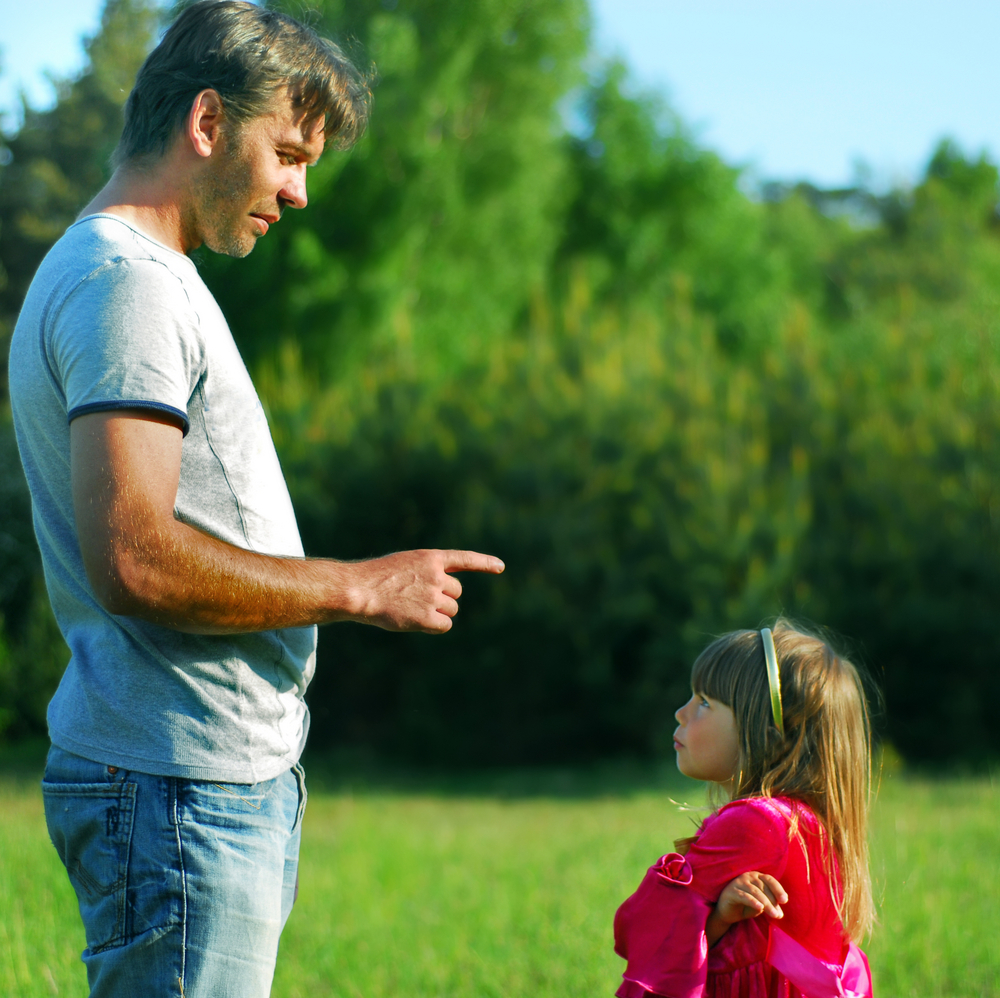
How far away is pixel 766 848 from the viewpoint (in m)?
2.18

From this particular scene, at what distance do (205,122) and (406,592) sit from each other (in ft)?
2.96

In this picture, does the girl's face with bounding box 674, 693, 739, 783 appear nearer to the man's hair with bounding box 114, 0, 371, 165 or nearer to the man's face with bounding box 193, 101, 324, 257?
the man's face with bounding box 193, 101, 324, 257

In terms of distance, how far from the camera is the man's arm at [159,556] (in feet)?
5.55

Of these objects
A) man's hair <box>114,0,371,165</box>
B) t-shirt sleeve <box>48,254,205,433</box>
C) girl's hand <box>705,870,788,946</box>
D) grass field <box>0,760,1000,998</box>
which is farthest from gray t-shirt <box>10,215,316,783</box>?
grass field <box>0,760,1000,998</box>

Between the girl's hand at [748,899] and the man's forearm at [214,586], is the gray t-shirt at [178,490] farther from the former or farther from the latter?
the girl's hand at [748,899]

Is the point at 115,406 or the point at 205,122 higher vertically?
the point at 205,122

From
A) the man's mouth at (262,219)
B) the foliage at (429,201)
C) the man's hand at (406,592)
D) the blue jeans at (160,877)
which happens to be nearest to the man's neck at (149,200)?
the man's mouth at (262,219)

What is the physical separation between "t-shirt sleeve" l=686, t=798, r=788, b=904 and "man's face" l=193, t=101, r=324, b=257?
4.72 feet

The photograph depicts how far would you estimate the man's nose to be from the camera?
2.15m

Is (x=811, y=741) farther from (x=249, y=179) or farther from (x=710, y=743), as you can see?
(x=249, y=179)

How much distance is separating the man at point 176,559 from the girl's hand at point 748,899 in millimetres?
784

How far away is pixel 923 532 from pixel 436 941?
9.01 meters

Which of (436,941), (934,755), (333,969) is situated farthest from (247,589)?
(934,755)

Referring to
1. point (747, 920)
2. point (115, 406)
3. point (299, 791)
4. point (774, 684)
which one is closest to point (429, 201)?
point (774, 684)
